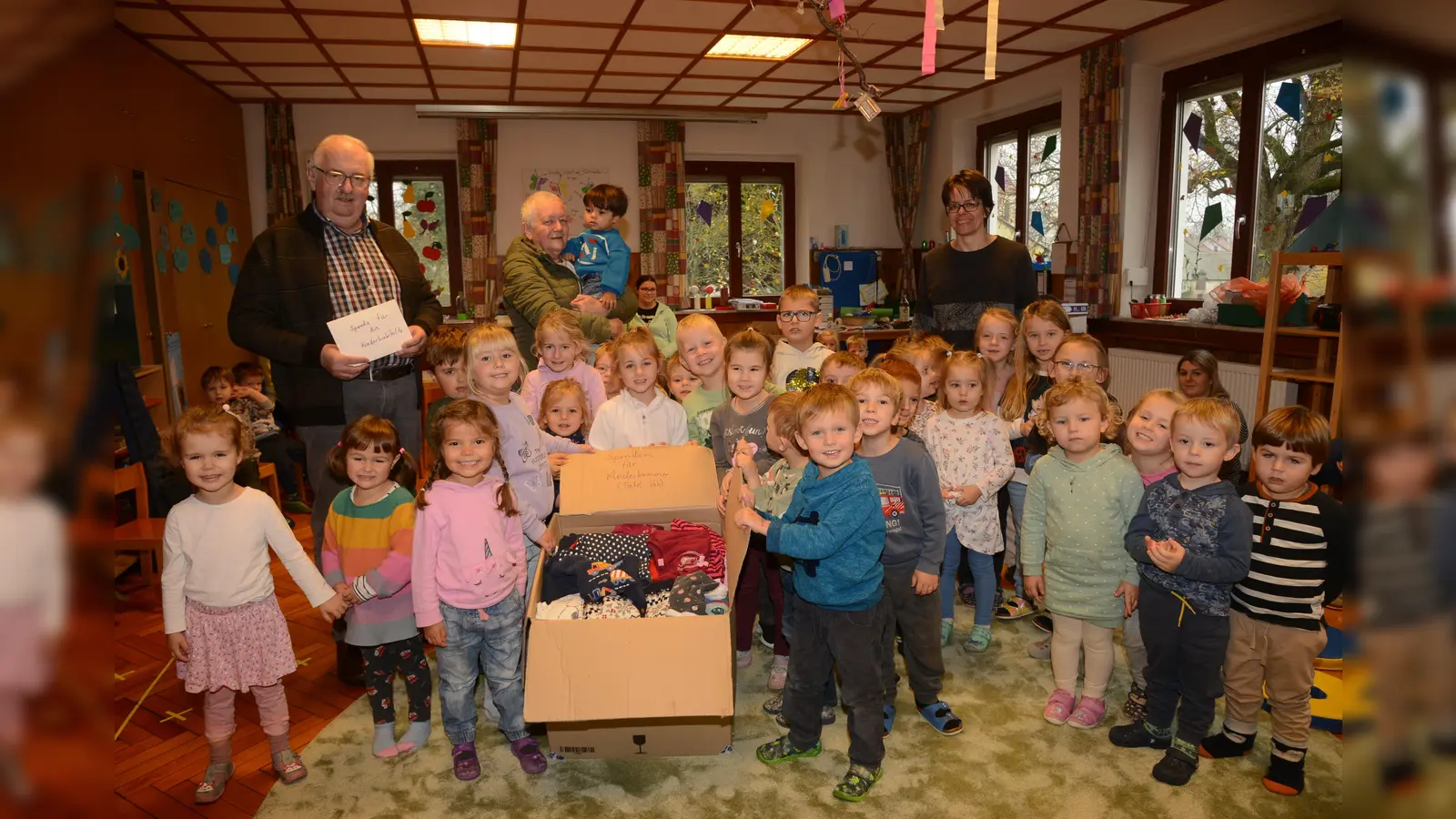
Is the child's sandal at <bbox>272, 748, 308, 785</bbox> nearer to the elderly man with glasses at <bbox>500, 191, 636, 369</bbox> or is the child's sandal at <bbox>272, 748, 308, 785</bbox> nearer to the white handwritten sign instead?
the white handwritten sign

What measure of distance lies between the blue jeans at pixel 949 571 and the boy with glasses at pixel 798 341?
2.42 feet

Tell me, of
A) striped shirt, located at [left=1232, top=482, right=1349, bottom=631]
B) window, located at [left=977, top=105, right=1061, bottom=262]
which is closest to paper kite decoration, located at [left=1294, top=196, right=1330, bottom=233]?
window, located at [left=977, top=105, right=1061, bottom=262]

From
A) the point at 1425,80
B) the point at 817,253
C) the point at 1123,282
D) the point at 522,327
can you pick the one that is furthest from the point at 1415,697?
the point at 817,253

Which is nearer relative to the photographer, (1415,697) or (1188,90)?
(1415,697)

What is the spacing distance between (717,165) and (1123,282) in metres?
3.86

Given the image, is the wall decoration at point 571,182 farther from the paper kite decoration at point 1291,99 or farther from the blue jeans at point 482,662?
the blue jeans at point 482,662

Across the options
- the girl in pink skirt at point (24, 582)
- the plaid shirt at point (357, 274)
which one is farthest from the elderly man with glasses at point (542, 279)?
the girl in pink skirt at point (24, 582)

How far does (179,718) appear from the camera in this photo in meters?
2.48

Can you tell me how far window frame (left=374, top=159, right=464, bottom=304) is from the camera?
7312mm

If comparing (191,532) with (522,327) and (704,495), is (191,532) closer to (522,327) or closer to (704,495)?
(704,495)

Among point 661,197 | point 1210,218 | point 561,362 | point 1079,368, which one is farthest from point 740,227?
point 1079,368

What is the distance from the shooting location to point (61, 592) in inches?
7.4

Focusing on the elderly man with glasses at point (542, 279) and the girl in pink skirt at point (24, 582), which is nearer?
the girl in pink skirt at point (24, 582)

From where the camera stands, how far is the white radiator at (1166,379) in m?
4.51
